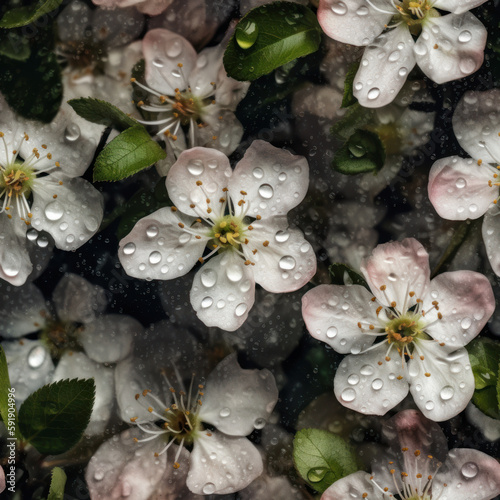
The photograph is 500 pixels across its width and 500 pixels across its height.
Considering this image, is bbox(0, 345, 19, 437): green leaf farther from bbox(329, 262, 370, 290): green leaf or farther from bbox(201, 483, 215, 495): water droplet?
bbox(329, 262, 370, 290): green leaf

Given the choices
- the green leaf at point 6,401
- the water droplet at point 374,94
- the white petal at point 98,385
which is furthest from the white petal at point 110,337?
the water droplet at point 374,94

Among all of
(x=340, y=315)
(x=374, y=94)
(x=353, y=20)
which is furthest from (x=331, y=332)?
(x=353, y=20)

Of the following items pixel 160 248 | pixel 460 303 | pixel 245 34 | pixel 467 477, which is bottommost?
pixel 467 477

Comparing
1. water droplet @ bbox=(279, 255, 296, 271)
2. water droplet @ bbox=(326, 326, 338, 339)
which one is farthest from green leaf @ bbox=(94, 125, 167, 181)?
water droplet @ bbox=(326, 326, 338, 339)

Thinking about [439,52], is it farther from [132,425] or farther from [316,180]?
[132,425]

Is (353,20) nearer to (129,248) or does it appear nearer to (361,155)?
(361,155)

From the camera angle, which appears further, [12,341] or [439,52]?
[12,341]

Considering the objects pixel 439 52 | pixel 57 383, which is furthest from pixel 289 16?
→ pixel 57 383
